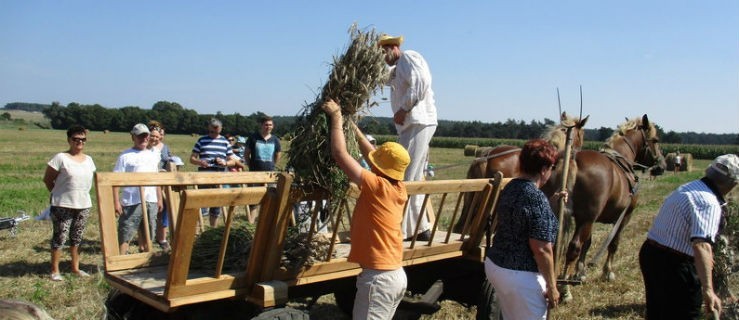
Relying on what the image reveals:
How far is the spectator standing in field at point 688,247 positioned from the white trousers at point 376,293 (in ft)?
6.42

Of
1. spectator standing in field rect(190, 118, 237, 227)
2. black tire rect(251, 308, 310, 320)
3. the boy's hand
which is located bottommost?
black tire rect(251, 308, 310, 320)

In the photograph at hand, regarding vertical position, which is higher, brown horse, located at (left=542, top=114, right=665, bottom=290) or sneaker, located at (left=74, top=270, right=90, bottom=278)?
brown horse, located at (left=542, top=114, right=665, bottom=290)

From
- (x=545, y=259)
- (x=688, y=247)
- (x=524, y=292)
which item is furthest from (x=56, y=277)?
(x=688, y=247)

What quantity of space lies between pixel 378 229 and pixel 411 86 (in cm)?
169

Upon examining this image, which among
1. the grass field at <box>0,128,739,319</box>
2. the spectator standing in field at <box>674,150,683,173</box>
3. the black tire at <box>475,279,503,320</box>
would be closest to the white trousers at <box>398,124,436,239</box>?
the black tire at <box>475,279,503,320</box>

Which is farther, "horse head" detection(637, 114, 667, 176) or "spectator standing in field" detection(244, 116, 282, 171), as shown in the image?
"horse head" detection(637, 114, 667, 176)

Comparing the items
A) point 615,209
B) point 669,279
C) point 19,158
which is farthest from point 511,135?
point 669,279

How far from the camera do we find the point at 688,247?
170 inches

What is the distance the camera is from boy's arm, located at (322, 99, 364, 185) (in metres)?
3.69

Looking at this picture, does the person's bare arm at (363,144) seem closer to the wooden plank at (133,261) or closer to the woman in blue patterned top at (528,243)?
the woman in blue patterned top at (528,243)

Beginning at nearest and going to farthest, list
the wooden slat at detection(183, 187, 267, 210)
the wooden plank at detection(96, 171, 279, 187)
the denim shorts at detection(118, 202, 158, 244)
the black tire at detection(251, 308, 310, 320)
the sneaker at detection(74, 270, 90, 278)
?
1. the wooden slat at detection(183, 187, 267, 210)
2. the black tire at detection(251, 308, 310, 320)
3. the wooden plank at detection(96, 171, 279, 187)
4. the sneaker at detection(74, 270, 90, 278)
5. the denim shorts at detection(118, 202, 158, 244)

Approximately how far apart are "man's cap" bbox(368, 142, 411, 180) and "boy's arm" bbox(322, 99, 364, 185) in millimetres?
175

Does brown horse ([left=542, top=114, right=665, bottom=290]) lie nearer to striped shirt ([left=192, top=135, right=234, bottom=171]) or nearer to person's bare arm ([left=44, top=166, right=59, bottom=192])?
striped shirt ([left=192, top=135, right=234, bottom=171])

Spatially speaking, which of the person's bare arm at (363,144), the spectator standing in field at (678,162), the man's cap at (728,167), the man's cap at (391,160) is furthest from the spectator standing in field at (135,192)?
the spectator standing in field at (678,162)
